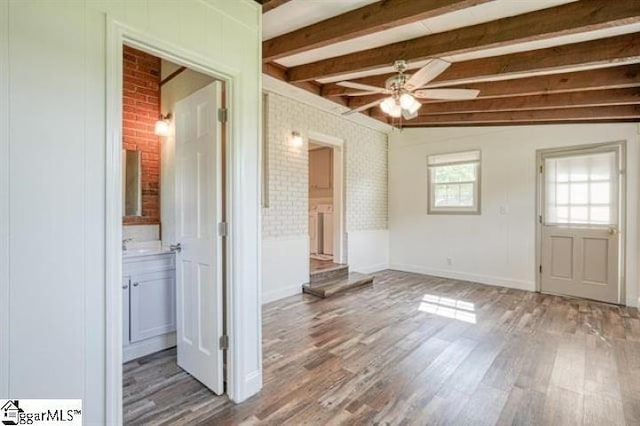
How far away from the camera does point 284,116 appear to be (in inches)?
185

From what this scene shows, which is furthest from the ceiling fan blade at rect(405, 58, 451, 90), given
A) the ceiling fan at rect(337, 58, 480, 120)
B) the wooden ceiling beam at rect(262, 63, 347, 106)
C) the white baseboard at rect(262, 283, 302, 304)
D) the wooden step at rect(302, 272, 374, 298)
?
the white baseboard at rect(262, 283, 302, 304)

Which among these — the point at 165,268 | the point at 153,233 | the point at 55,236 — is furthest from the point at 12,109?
the point at 153,233

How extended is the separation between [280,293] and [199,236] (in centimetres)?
244

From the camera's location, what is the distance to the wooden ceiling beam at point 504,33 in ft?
7.41

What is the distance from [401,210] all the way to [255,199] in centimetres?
483

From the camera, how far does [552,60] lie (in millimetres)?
3000

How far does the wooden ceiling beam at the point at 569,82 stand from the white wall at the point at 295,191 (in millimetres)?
2324

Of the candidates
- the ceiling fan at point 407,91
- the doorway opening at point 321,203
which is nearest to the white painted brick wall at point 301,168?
the doorway opening at point 321,203

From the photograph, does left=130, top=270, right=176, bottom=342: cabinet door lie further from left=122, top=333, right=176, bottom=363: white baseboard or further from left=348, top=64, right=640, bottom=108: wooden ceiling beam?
left=348, top=64, right=640, bottom=108: wooden ceiling beam

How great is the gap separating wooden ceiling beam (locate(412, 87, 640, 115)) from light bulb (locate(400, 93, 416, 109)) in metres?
2.02

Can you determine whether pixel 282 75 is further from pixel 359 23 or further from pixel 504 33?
pixel 504 33

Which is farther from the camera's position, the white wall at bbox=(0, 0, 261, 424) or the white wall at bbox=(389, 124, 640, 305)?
the white wall at bbox=(389, 124, 640, 305)

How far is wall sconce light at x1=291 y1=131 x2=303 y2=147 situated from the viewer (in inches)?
190

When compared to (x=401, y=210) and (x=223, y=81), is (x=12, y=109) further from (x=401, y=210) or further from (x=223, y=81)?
(x=401, y=210)
